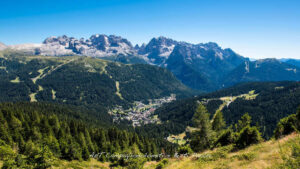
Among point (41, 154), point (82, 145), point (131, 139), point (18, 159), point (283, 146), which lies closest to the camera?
point (283, 146)

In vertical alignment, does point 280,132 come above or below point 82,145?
above

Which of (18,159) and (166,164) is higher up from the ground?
(18,159)

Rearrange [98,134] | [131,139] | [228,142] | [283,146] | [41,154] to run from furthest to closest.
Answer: [131,139] → [98,134] → [228,142] → [41,154] → [283,146]

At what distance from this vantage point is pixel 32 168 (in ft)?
128

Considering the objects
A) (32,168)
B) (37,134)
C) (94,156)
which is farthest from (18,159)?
(94,156)

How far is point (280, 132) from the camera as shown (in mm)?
33625

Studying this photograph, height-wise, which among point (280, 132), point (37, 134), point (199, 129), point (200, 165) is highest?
point (280, 132)

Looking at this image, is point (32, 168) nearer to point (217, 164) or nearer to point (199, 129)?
point (217, 164)

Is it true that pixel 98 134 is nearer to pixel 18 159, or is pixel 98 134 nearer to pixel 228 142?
pixel 18 159

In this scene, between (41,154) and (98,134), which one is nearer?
(41,154)

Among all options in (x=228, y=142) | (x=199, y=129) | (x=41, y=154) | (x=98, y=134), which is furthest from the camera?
(x=98, y=134)

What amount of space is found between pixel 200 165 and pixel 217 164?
349 cm

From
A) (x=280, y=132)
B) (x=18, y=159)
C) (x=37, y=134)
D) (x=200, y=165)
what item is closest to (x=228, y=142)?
(x=280, y=132)

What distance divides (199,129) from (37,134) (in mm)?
67542
